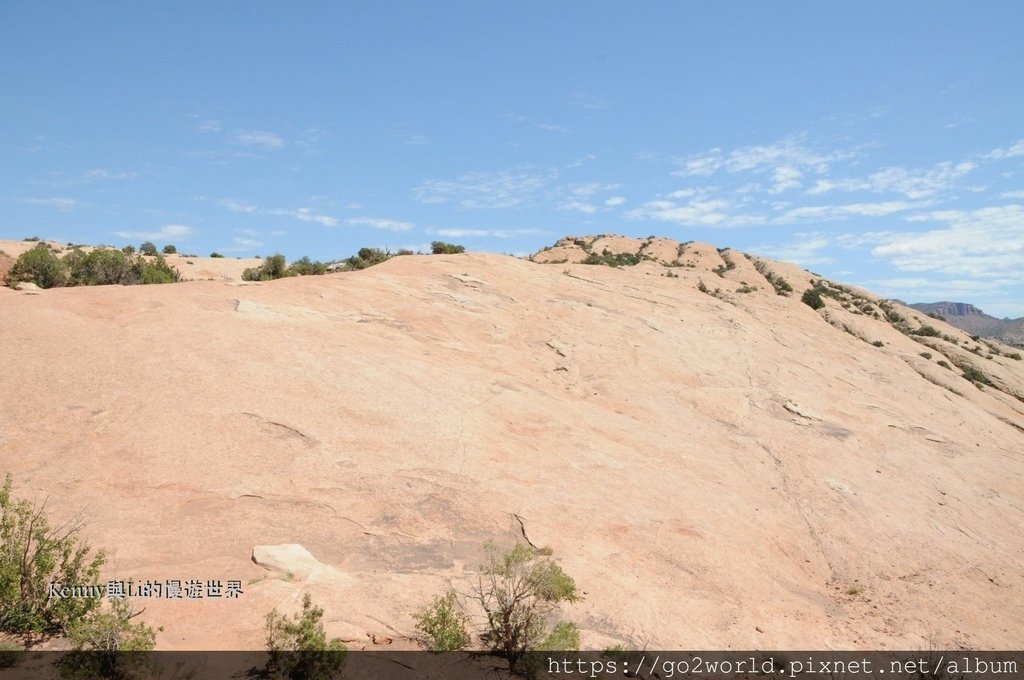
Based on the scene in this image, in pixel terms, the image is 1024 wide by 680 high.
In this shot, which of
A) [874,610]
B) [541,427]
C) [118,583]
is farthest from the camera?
[541,427]

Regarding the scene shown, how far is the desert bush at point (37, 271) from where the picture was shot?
789 inches

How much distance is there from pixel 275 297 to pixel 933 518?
731 inches

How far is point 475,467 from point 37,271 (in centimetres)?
2044

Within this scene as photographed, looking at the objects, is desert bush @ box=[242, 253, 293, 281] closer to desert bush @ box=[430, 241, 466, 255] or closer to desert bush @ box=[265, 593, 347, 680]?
desert bush @ box=[430, 241, 466, 255]

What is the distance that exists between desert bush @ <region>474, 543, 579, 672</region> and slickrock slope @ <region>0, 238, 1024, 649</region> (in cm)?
43

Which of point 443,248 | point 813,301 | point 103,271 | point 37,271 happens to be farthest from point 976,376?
point 37,271

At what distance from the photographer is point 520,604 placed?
6.82m

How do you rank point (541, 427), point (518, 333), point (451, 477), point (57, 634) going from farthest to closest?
point (518, 333) → point (541, 427) → point (451, 477) → point (57, 634)

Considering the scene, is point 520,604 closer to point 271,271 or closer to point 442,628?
point 442,628

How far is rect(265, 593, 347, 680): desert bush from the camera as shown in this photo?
541cm

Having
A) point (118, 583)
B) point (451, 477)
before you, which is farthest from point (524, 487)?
point (118, 583)

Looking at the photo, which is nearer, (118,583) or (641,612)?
Result: (118,583)

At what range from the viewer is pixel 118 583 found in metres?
6.32

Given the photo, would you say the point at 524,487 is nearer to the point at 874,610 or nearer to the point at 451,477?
the point at 451,477
